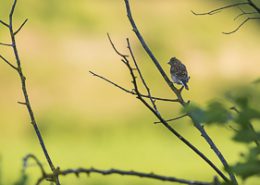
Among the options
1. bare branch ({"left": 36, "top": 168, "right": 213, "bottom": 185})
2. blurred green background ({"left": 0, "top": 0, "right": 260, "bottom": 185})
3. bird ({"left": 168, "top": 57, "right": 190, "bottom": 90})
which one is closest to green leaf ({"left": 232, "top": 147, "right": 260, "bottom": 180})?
bare branch ({"left": 36, "top": 168, "right": 213, "bottom": 185})

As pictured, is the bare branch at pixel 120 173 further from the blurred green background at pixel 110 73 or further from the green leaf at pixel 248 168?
→ the blurred green background at pixel 110 73

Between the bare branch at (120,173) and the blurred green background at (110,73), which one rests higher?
the blurred green background at (110,73)

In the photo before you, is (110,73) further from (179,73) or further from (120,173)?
(120,173)

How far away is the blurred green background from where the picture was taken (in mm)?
8945

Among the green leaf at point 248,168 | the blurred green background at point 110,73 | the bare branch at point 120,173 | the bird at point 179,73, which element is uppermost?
the blurred green background at point 110,73

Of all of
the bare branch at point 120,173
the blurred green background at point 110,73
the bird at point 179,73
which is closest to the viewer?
the bare branch at point 120,173

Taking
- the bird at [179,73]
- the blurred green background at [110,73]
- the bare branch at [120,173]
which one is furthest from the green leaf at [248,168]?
the blurred green background at [110,73]

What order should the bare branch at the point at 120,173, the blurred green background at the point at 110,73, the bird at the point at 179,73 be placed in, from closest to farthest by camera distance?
the bare branch at the point at 120,173 → the bird at the point at 179,73 → the blurred green background at the point at 110,73

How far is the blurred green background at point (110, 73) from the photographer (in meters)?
8.95

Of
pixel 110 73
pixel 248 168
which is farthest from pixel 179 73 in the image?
pixel 110 73

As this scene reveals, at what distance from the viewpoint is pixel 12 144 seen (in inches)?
361

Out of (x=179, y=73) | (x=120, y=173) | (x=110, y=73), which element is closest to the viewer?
(x=120, y=173)

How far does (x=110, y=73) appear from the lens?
38.1ft

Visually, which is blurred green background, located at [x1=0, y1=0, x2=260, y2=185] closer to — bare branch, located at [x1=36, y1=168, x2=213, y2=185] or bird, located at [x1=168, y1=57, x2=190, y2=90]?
bird, located at [x1=168, y1=57, x2=190, y2=90]
